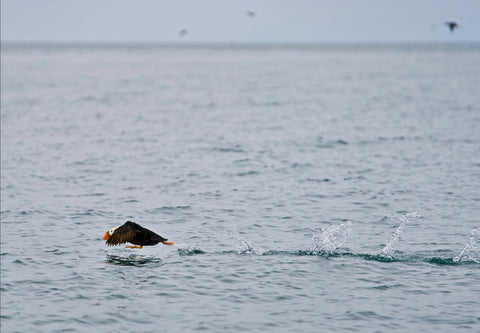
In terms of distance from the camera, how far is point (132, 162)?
32500 mm

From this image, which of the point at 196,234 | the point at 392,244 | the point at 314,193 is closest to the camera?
the point at 392,244

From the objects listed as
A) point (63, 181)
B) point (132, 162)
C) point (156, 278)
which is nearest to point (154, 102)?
point (132, 162)

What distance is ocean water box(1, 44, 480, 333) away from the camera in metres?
14.9

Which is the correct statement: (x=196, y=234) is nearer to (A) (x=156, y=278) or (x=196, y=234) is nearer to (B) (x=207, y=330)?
(A) (x=156, y=278)

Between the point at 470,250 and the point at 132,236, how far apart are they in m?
8.56

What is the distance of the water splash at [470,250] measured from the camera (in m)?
17.9

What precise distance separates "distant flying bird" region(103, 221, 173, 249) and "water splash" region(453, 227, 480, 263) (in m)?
7.28

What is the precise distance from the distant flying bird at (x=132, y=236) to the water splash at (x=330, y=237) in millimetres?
4088

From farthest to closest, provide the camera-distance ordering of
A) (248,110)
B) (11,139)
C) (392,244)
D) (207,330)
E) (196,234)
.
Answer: (248,110)
(11,139)
(196,234)
(392,244)
(207,330)

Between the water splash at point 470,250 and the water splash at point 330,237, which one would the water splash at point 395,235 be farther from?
the water splash at point 470,250

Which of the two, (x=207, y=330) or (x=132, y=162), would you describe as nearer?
(x=207, y=330)

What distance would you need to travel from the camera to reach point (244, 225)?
21328 millimetres

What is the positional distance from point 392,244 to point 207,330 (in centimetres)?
697

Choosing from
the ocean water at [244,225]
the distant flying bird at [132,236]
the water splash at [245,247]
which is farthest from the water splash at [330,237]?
the distant flying bird at [132,236]
